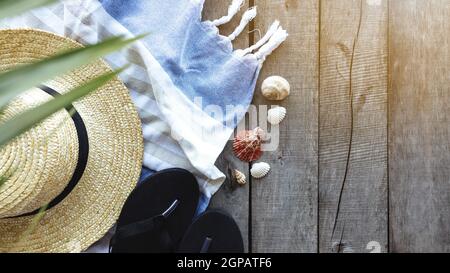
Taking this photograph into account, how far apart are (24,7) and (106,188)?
0.77 metres

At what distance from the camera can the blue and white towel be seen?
1.15m

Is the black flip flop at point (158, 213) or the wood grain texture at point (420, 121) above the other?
the wood grain texture at point (420, 121)

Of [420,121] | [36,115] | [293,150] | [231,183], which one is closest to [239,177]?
[231,183]

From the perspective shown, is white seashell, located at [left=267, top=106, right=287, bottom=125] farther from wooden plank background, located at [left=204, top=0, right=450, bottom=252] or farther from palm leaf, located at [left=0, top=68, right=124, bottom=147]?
palm leaf, located at [left=0, top=68, right=124, bottom=147]

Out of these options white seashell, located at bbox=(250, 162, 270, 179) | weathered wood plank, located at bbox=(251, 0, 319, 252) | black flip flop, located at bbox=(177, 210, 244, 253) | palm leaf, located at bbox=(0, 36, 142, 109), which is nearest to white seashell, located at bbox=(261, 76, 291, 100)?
weathered wood plank, located at bbox=(251, 0, 319, 252)

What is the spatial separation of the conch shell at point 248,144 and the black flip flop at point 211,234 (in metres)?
0.14

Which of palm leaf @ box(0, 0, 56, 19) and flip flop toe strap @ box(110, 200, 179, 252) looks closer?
palm leaf @ box(0, 0, 56, 19)

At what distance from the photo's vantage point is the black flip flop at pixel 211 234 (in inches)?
46.9

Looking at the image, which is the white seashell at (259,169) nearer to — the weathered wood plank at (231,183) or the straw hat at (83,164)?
the weathered wood plank at (231,183)

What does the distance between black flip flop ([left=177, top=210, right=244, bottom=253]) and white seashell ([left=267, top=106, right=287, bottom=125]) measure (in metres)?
0.23

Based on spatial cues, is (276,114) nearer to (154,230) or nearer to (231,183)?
(231,183)

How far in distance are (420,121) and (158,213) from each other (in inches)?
24.5

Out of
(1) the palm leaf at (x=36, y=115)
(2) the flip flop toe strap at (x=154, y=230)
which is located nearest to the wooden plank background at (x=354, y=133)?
(2) the flip flop toe strap at (x=154, y=230)
